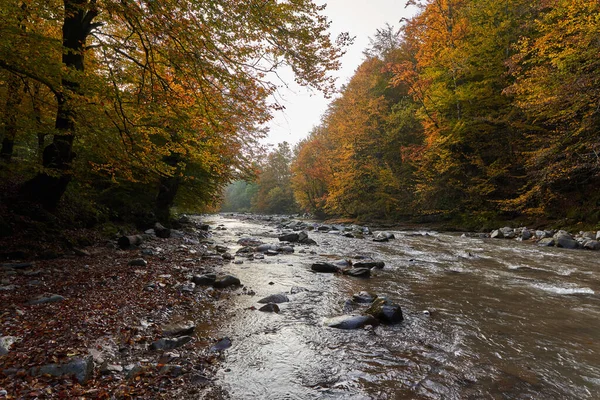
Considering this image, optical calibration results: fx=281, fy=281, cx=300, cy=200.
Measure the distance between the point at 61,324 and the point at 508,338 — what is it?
5518mm

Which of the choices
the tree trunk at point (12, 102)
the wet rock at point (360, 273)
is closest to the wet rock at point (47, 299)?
the tree trunk at point (12, 102)

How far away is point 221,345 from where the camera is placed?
339 cm

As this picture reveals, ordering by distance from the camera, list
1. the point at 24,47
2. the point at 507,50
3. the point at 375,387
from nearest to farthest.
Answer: the point at 375,387 < the point at 24,47 < the point at 507,50

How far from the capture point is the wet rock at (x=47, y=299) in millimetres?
3838

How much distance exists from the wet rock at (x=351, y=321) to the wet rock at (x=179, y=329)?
1.87 meters

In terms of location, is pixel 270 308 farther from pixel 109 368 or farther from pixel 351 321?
pixel 109 368

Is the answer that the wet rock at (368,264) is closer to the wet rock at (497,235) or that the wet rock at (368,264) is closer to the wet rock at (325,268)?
the wet rock at (325,268)

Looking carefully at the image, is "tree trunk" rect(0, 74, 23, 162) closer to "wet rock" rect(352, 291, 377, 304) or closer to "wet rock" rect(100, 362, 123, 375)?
"wet rock" rect(100, 362, 123, 375)

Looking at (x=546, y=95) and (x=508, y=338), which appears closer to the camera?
(x=508, y=338)

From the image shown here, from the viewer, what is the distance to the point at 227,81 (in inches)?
170

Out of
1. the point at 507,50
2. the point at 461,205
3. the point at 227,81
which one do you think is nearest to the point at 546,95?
the point at 507,50

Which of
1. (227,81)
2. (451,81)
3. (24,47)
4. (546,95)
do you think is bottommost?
Answer: (227,81)

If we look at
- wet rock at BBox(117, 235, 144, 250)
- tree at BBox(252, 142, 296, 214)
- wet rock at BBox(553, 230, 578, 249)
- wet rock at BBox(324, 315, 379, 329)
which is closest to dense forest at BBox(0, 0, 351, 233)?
wet rock at BBox(117, 235, 144, 250)

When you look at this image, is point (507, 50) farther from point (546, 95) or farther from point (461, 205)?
point (461, 205)
